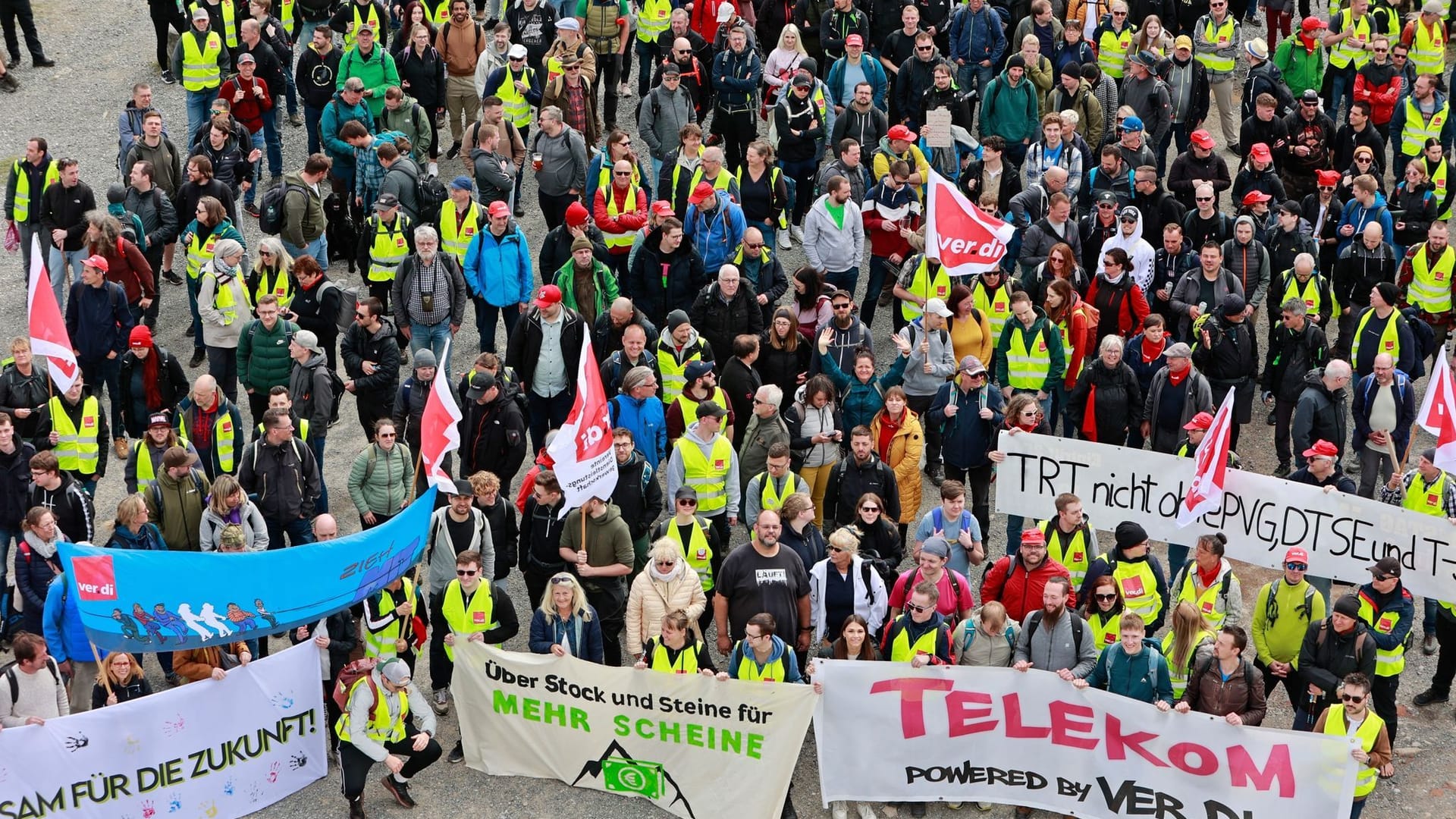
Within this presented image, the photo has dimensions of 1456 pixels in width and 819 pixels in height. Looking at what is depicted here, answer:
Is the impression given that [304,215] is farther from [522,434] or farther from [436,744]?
[436,744]

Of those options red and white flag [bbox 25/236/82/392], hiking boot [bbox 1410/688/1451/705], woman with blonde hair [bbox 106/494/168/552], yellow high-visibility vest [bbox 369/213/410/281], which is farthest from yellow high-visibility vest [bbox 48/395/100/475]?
hiking boot [bbox 1410/688/1451/705]

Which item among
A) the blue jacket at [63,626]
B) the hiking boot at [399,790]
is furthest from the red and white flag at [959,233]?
the blue jacket at [63,626]

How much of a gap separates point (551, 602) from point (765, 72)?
9.53 metres

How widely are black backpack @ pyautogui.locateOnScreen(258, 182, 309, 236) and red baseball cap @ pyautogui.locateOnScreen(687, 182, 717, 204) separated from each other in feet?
12.8

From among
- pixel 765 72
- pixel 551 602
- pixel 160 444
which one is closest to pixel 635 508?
pixel 551 602

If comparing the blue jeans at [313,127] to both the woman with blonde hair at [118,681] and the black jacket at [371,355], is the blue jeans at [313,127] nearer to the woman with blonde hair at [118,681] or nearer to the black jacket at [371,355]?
the black jacket at [371,355]

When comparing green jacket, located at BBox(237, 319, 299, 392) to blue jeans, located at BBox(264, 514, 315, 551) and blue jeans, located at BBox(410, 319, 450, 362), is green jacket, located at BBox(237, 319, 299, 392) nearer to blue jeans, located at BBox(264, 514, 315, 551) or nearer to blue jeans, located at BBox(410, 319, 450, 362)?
blue jeans, located at BBox(410, 319, 450, 362)

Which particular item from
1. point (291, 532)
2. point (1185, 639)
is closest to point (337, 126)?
point (291, 532)

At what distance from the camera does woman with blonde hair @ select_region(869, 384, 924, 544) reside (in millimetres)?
17156

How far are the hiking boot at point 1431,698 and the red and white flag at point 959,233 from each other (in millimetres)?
5010

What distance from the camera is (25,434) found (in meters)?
17.5

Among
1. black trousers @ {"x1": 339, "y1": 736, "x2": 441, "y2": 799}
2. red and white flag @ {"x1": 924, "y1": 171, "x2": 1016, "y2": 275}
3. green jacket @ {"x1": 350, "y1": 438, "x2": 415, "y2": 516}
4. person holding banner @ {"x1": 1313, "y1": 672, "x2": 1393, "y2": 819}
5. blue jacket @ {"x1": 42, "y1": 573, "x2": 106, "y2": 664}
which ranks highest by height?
red and white flag @ {"x1": 924, "y1": 171, "x2": 1016, "y2": 275}

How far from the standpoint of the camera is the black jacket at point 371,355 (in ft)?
60.4

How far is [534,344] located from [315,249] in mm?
3762
